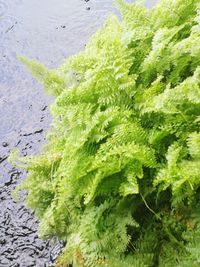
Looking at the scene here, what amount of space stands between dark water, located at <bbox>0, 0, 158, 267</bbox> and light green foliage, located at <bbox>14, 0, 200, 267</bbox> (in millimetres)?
816

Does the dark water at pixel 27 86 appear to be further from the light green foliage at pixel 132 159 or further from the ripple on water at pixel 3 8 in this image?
the light green foliage at pixel 132 159

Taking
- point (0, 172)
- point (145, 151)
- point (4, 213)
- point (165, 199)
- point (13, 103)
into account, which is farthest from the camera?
point (13, 103)

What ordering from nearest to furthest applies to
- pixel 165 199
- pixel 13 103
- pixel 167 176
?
1. pixel 167 176
2. pixel 165 199
3. pixel 13 103

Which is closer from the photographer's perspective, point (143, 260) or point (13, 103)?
point (143, 260)

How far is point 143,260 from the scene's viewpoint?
9.98 ft

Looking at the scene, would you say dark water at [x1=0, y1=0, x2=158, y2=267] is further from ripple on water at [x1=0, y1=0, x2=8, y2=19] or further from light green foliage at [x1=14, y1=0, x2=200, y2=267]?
light green foliage at [x1=14, y1=0, x2=200, y2=267]

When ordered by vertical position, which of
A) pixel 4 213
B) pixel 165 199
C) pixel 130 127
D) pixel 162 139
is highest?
pixel 130 127

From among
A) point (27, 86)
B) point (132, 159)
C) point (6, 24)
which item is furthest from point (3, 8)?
point (132, 159)

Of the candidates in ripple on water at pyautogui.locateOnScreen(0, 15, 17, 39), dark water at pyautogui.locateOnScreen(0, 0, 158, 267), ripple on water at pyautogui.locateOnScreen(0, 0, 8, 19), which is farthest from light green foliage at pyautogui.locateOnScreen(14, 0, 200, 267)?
ripple on water at pyautogui.locateOnScreen(0, 0, 8, 19)

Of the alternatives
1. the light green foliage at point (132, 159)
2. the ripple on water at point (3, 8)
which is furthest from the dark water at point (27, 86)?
the light green foliage at point (132, 159)

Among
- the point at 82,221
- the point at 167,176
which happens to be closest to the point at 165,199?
the point at 167,176

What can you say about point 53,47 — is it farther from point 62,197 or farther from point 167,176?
point 167,176

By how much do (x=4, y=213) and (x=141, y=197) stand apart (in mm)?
2378

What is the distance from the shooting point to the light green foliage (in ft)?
9.73
